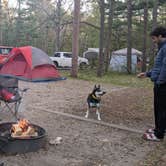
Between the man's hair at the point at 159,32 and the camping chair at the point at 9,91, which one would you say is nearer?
the man's hair at the point at 159,32

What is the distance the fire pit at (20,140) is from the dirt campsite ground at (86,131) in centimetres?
8

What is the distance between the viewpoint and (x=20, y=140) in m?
4.31

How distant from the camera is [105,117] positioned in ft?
22.8

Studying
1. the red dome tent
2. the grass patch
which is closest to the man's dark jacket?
the red dome tent

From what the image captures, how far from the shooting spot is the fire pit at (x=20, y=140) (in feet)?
14.1

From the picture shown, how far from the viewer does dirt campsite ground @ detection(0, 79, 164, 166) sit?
430cm

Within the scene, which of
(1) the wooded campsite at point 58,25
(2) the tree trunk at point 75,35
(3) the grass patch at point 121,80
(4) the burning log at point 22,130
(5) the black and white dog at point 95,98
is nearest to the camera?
(4) the burning log at point 22,130

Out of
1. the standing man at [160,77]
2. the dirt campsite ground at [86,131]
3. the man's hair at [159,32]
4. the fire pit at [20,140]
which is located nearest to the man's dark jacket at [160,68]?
the standing man at [160,77]

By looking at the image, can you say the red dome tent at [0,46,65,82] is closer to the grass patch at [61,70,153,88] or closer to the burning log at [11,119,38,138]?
the grass patch at [61,70,153,88]

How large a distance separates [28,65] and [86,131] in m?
7.70

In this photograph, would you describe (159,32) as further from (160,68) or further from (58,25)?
(58,25)

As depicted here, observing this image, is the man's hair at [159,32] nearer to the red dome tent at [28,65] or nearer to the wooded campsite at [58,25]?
the red dome tent at [28,65]

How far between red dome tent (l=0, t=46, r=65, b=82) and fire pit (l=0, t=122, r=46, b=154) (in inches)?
331

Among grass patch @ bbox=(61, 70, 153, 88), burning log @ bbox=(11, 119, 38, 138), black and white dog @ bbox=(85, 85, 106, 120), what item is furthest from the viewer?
grass patch @ bbox=(61, 70, 153, 88)
